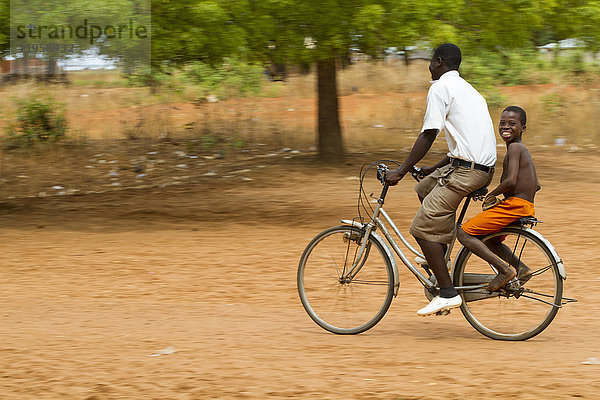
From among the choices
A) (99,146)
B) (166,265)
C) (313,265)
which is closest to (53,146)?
(99,146)

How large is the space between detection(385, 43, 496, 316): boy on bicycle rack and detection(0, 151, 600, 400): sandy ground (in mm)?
666

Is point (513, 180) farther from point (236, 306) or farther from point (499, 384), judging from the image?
point (236, 306)

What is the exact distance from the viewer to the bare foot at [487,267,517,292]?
17.0 ft

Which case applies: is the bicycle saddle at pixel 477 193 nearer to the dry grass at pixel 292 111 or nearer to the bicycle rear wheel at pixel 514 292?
the bicycle rear wheel at pixel 514 292

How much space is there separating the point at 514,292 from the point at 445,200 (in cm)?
77

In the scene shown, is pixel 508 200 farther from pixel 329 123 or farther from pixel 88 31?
pixel 329 123

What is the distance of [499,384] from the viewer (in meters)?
4.28

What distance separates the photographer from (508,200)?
517cm

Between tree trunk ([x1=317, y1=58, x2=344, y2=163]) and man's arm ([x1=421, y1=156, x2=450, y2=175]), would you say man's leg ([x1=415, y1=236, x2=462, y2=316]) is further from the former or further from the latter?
tree trunk ([x1=317, y1=58, x2=344, y2=163])

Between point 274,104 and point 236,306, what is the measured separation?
15.8m

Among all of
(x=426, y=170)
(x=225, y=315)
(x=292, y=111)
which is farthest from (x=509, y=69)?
(x=426, y=170)

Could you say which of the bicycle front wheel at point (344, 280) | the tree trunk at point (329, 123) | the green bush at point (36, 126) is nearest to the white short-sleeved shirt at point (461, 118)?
the bicycle front wheel at point (344, 280)

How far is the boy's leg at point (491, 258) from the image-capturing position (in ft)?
17.0

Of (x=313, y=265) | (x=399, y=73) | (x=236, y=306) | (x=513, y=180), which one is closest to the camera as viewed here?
(x=513, y=180)
